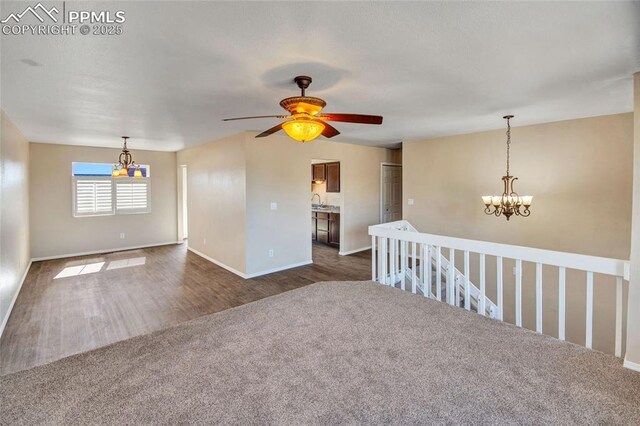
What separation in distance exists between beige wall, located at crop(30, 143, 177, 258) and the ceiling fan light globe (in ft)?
→ 19.9

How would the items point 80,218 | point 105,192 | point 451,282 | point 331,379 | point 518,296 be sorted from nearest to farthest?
point 331,379 < point 518,296 < point 451,282 < point 80,218 < point 105,192

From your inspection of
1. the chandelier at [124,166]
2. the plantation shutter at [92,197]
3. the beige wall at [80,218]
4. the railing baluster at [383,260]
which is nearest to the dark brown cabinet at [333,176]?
the railing baluster at [383,260]

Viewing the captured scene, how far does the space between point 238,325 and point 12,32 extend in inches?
98.5

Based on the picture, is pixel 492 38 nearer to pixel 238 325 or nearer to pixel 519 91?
pixel 519 91

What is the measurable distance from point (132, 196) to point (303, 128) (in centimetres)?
692

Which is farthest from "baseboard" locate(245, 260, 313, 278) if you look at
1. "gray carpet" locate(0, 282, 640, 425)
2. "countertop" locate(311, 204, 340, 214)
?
"gray carpet" locate(0, 282, 640, 425)

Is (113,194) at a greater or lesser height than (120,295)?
greater

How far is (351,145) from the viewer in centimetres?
680

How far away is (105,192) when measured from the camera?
727cm

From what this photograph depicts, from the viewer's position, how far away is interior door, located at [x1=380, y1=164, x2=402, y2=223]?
7.70m

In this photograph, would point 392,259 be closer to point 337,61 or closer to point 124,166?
point 337,61

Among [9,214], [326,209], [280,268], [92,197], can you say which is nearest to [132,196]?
[92,197]

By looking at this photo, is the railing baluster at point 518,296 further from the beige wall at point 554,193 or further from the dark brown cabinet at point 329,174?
the dark brown cabinet at point 329,174

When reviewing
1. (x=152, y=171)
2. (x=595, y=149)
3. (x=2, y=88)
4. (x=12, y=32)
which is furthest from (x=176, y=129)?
(x=595, y=149)
